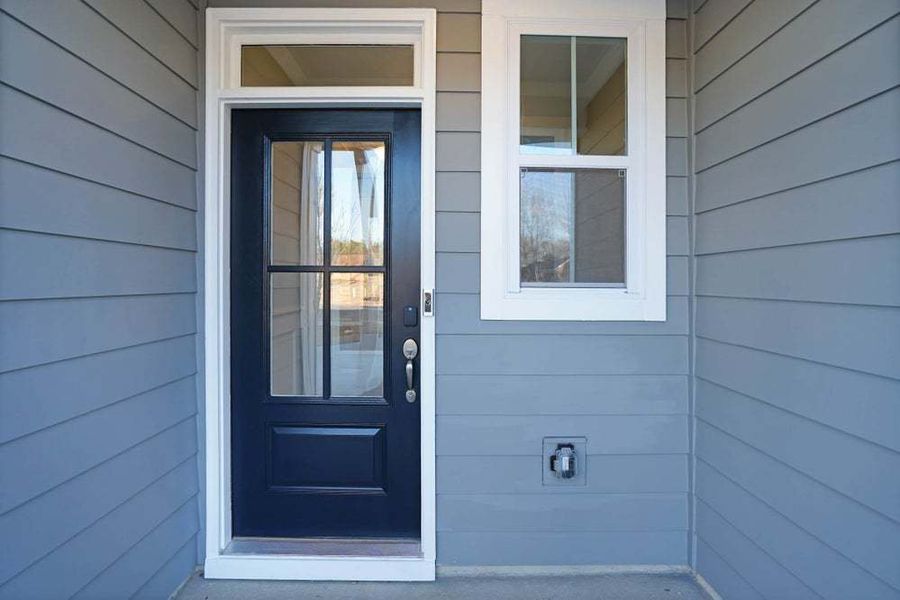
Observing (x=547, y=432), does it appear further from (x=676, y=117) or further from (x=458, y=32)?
(x=458, y=32)

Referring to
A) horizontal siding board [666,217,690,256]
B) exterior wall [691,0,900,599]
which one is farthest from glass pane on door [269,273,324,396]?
exterior wall [691,0,900,599]

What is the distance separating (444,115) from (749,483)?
176 cm

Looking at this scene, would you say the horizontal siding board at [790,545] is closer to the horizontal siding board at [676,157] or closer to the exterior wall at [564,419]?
the exterior wall at [564,419]

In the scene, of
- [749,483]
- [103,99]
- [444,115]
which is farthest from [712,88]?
[103,99]

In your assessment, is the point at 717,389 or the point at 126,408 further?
the point at 717,389

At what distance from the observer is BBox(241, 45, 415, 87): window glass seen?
2020 mm

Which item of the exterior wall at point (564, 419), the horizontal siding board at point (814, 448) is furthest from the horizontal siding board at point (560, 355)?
the horizontal siding board at point (814, 448)

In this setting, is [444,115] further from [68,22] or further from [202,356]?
[202,356]

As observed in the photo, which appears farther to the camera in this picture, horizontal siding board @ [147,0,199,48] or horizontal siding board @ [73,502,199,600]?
horizontal siding board @ [147,0,199,48]

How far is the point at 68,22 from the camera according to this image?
1332mm

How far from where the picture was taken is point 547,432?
2016 millimetres

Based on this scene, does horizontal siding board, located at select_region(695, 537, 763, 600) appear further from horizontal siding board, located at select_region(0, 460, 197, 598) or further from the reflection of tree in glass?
horizontal siding board, located at select_region(0, 460, 197, 598)

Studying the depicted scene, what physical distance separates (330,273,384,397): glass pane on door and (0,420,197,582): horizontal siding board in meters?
0.65

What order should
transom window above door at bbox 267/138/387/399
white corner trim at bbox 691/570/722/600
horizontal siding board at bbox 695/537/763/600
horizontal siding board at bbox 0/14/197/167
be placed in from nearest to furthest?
horizontal siding board at bbox 0/14/197/167 → horizontal siding board at bbox 695/537/763/600 → white corner trim at bbox 691/570/722/600 → transom window above door at bbox 267/138/387/399
